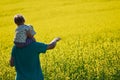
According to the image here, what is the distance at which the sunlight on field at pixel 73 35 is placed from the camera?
6922mm

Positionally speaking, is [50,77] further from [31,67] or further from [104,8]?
[104,8]

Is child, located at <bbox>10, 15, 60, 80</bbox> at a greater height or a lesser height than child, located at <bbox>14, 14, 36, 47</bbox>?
lesser

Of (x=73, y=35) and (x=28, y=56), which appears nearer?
(x=28, y=56)

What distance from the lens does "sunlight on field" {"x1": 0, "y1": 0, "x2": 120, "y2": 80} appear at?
6.92 metres

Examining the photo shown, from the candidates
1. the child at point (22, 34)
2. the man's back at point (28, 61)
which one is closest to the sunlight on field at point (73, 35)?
the man's back at point (28, 61)

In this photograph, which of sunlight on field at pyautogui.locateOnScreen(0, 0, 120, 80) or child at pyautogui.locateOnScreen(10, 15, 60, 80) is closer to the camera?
child at pyautogui.locateOnScreen(10, 15, 60, 80)

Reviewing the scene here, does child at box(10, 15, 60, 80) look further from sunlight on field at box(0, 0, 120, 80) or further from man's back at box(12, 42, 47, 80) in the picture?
sunlight on field at box(0, 0, 120, 80)

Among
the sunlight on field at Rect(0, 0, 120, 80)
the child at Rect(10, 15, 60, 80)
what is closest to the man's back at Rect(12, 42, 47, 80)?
the child at Rect(10, 15, 60, 80)

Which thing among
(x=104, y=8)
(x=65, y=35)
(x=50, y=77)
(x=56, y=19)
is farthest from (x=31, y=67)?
(x=104, y=8)

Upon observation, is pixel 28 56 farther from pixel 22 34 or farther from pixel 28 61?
pixel 22 34

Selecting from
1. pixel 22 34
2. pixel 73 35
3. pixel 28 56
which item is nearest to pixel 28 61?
pixel 28 56

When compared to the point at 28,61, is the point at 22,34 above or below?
above

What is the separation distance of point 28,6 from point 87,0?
105 inches

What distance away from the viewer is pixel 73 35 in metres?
10.6
